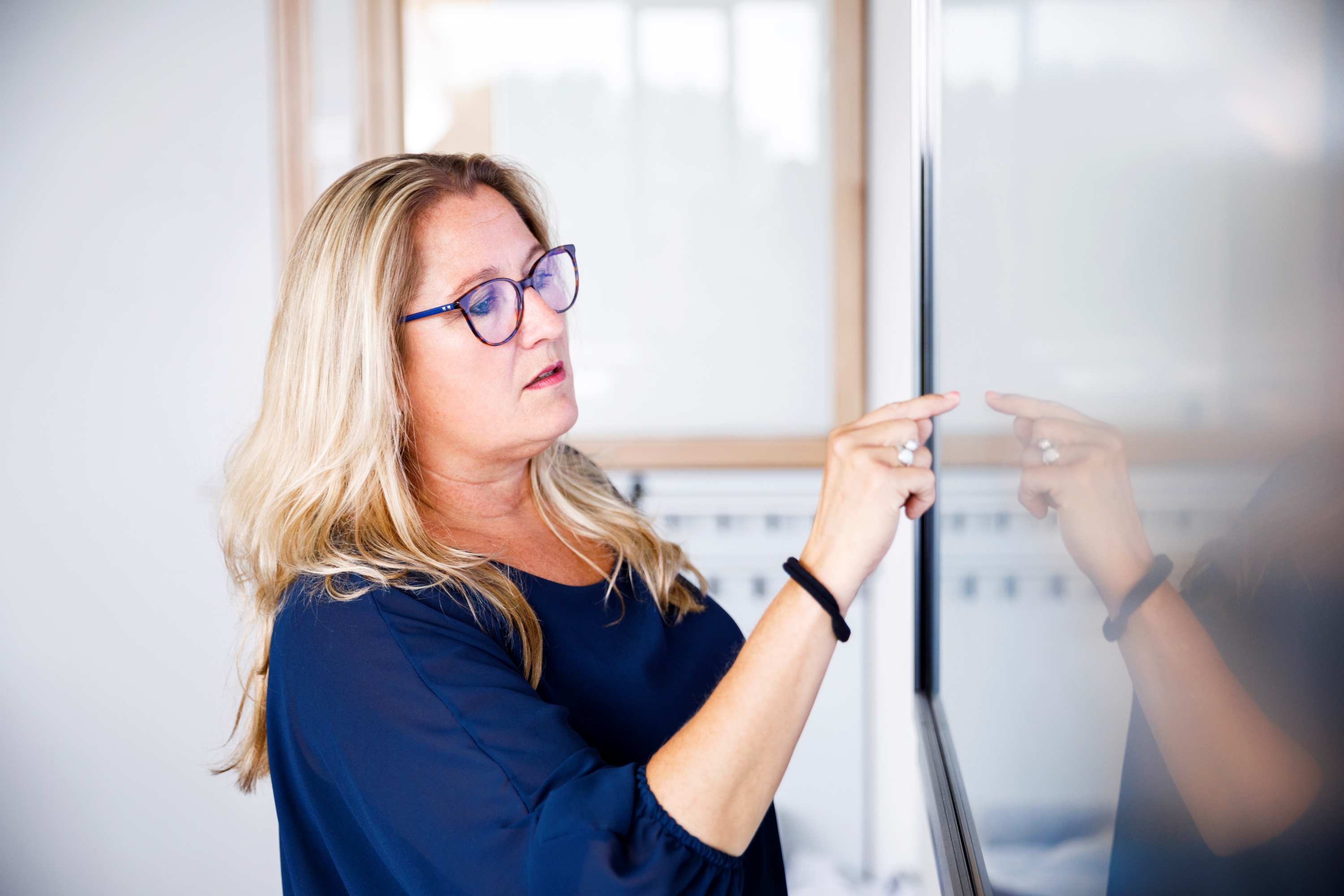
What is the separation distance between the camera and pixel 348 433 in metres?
0.89

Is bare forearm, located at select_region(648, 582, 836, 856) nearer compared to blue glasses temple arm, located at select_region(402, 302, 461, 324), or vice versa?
bare forearm, located at select_region(648, 582, 836, 856)

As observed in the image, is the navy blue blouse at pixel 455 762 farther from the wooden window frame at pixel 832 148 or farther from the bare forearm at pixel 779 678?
the wooden window frame at pixel 832 148

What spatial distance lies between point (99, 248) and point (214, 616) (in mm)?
850

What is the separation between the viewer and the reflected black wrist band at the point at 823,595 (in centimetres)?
65

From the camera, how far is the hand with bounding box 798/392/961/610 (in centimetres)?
66

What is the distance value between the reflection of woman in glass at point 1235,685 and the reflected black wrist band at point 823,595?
197 millimetres

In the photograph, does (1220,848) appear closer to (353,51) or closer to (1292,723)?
(1292,723)

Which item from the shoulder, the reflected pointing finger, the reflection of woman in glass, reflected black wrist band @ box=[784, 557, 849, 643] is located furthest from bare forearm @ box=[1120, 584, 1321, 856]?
the shoulder

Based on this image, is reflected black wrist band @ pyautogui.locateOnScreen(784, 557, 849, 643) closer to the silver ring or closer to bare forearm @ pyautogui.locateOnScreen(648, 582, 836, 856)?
bare forearm @ pyautogui.locateOnScreen(648, 582, 836, 856)

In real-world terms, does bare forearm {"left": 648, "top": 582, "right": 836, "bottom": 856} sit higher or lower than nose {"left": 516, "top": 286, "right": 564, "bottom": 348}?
lower

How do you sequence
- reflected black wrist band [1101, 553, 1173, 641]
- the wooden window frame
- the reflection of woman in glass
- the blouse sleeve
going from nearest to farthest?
1. the reflection of woman in glass
2. reflected black wrist band [1101, 553, 1173, 641]
3. the blouse sleeve
4. the wooden window frame

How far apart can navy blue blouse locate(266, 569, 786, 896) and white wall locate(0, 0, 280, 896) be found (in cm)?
146

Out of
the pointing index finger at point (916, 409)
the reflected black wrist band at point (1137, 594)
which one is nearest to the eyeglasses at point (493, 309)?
the pointing index finger at point (916, 409)

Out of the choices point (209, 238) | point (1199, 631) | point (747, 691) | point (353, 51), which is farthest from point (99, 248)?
point (1199, 631)
